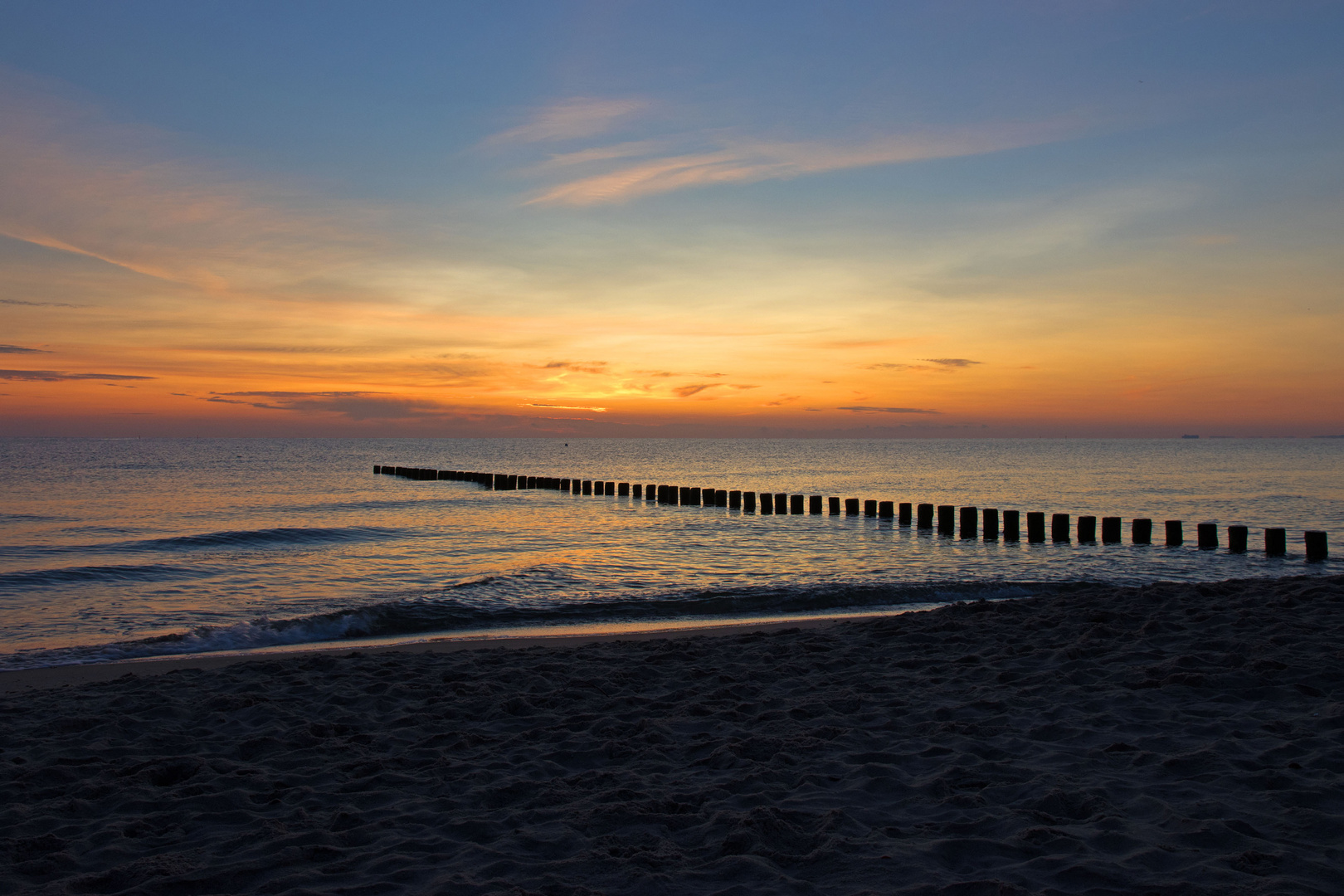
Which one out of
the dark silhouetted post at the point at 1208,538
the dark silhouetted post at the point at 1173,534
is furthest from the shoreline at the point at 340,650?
the dark silhouetted post at the point at 1208,538

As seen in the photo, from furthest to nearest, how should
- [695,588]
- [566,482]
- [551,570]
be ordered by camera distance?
[566,482] → [551,570] → [695,588]

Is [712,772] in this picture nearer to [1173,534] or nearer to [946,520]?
[1173,534]

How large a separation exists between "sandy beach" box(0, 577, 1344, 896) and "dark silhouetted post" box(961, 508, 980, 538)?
12.4 metres

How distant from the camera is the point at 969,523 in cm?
1975

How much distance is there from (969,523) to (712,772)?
16.7 metres

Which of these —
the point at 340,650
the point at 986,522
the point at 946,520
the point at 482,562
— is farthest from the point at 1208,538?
the point at 340,650

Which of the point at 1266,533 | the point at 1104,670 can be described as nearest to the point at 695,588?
the point at 1104,670

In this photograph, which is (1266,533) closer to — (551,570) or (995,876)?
(551,570)

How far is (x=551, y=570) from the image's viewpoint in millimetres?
14352

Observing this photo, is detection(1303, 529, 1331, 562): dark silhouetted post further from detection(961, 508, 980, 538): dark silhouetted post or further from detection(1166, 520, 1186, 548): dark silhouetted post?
detection(961, 508, 980, 538): dark silhouetted post

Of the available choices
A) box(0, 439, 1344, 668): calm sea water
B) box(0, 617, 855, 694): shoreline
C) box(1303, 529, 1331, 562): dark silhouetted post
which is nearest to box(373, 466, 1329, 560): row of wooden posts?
box(1303, 529, 1331, 562): dark silhouetted post

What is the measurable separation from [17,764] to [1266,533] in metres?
18.9

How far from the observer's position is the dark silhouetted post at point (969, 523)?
19.7 metres

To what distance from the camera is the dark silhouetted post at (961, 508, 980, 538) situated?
1969cm
